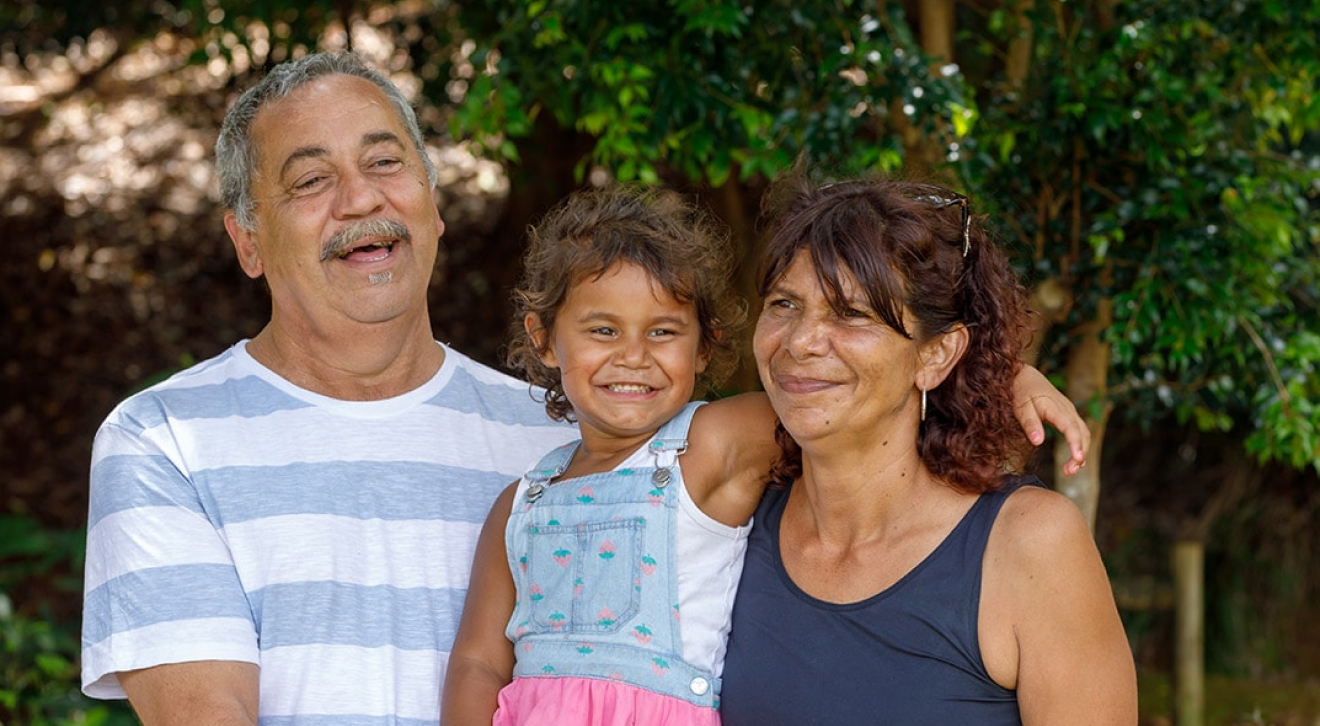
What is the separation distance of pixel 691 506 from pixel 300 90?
1104 millimetres

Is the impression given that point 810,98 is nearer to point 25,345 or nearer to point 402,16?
point 402,16

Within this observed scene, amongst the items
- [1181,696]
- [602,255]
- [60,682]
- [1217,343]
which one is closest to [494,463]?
[602,255]

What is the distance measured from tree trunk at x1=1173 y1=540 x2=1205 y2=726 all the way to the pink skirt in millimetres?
3474

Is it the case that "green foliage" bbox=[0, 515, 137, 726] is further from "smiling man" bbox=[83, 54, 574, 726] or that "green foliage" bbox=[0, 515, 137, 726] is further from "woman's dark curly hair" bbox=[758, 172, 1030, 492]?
"woman's dark curly hair" bbox=[758, 172, 1030, 492]

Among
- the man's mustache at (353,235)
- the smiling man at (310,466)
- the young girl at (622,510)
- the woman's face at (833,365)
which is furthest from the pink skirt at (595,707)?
the man's mustache at (353,235)

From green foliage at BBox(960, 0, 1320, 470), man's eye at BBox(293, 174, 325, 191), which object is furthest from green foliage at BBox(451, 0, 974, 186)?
man's eye at BBox(293, 174, 325, 191)

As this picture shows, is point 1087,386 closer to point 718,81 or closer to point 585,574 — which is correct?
point 718,81

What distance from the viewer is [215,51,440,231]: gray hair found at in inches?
108

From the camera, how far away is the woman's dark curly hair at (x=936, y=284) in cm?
221

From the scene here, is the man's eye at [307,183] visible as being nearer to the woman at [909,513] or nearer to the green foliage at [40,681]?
the woman at [909,513]

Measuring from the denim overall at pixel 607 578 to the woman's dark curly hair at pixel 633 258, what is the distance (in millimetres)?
225

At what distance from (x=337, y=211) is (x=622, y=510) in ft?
2.55

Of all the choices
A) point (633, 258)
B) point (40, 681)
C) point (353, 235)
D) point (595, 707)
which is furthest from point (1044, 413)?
point (40, 681)

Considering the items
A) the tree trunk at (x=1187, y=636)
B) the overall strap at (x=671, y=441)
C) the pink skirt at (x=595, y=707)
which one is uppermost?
the overall strap at (x=671, y=441)
